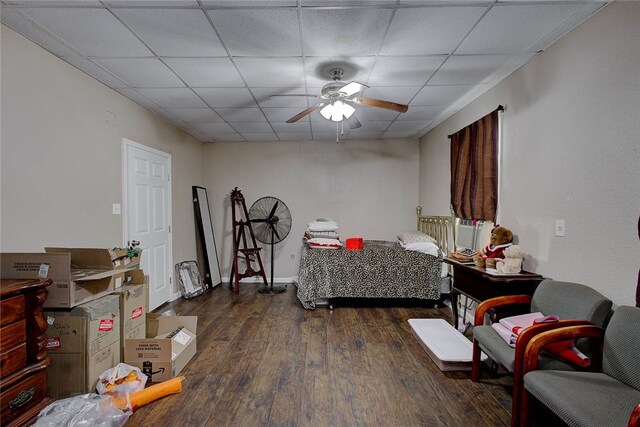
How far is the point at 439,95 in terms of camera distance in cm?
311

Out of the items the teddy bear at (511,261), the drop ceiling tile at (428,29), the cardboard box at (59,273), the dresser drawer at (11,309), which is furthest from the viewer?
the teddy bear at (511,261)

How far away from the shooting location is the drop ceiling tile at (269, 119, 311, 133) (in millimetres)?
4070

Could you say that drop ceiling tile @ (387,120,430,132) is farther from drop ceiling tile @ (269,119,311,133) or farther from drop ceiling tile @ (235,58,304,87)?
drop ceiling tile @ (235,58,304,87)

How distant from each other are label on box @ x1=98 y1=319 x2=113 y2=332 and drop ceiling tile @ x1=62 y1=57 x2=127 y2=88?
201 centimetres

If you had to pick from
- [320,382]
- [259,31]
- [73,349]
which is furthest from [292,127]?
[73,349]

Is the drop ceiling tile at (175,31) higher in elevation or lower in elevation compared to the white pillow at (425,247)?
higher

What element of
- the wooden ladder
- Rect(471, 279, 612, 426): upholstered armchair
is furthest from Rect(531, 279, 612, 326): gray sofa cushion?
the wooden ladder

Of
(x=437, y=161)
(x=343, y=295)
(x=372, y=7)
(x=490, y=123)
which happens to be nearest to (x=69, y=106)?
(x=372, y=7)

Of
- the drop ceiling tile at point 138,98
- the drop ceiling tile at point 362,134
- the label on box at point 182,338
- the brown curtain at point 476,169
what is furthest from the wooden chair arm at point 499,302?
the drop ceiling tile at point 138,98

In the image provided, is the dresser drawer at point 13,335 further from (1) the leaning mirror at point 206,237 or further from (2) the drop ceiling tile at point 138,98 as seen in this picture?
(1) the leaning mirror at point 206,237

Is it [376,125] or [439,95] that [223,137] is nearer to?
[376,125]

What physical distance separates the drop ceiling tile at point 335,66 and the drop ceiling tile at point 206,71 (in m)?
0.65

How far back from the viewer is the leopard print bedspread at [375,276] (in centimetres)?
367

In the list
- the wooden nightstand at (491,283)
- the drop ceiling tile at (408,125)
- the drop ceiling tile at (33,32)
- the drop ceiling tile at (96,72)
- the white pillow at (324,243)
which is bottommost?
the wooden nightstand at (491,283)
